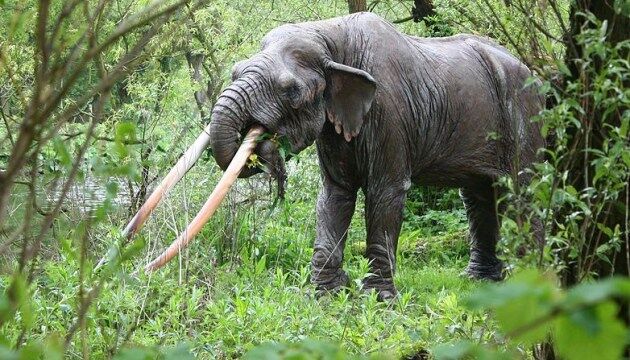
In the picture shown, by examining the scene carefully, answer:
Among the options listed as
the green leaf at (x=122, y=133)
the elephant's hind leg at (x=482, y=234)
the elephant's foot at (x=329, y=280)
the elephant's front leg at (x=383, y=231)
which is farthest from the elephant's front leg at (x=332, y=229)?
the green leaf at (x=122, y=133)

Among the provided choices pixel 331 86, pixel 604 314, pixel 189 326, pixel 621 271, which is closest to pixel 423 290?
pixel 331 86

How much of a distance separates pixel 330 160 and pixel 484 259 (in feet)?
6.80

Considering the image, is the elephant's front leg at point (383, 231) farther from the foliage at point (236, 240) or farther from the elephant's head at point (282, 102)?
the elephant's head at point (282, 102)

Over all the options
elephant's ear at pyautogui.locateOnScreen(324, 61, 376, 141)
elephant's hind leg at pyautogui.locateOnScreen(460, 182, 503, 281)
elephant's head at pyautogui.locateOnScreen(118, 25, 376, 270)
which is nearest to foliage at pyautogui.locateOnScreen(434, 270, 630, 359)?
elephant's head at pyautogui.locateOnScreen(118, 25, 376, 270)

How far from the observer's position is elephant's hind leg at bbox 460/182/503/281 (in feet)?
33.0

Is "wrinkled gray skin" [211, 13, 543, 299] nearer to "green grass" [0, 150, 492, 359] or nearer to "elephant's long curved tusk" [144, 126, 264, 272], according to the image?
"elephant's long curved tusk" [144, 126, 264, 272]

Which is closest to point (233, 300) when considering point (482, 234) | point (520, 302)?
point (482, 234)

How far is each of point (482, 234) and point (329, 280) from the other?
2.19m

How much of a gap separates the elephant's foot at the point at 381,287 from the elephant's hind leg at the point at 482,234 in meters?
1.68

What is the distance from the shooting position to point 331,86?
8.48 meters

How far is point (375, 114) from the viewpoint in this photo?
8.59 m

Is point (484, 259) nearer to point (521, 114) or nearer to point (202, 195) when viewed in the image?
point (521, 114)

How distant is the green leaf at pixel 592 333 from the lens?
1.11 m

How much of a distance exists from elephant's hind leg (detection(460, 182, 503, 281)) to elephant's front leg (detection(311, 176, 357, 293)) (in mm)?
1562
